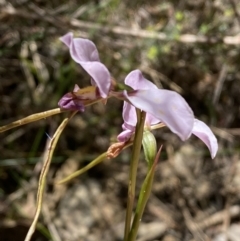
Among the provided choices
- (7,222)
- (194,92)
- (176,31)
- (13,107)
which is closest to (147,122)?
(176,31)

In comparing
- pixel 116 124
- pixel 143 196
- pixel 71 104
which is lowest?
pixel 116 124

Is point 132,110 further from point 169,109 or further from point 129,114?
point 169,109

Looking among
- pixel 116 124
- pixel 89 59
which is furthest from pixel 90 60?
pixel 116 124

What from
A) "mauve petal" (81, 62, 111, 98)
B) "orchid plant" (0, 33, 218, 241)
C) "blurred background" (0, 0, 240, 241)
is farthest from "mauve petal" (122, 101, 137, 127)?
"blurred background" (0, 0, 240, 241)

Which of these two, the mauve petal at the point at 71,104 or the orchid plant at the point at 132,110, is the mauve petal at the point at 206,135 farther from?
the mauve petal at the point at 71,104

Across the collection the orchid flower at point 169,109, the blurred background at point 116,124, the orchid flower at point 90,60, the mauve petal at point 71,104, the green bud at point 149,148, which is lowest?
the blurred background at point 116,124

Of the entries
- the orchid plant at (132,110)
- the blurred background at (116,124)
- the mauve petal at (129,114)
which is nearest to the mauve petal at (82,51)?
the orchid plant at (132,110)

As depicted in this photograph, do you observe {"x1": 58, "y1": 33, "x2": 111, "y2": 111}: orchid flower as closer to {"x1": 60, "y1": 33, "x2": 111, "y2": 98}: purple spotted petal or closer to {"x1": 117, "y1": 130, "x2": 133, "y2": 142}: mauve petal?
{"x1": 60, "y1": 33, "x2": 111, "y2": 98}: purple spotted petal
